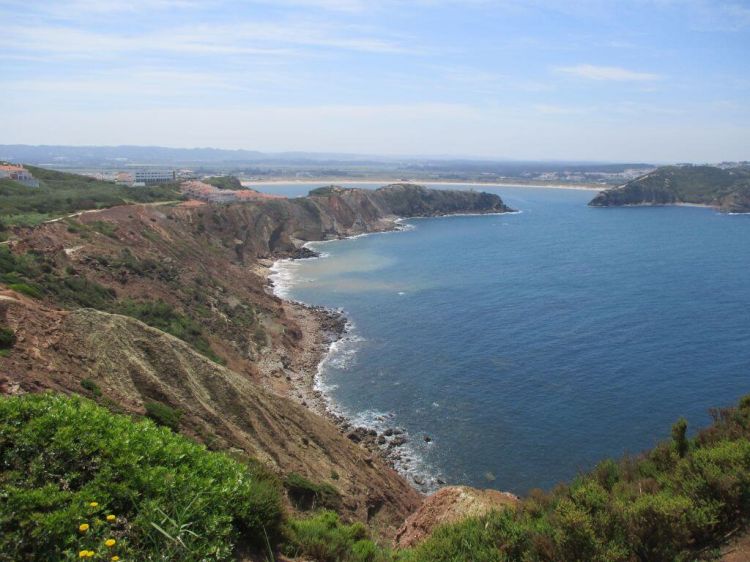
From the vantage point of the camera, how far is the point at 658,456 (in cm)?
1952

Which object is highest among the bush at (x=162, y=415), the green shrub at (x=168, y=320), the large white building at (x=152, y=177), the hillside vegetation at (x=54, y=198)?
the large white building at (x=152, y=177)

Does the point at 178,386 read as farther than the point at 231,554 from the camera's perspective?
Yes

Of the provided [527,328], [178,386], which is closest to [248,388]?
[178,386]

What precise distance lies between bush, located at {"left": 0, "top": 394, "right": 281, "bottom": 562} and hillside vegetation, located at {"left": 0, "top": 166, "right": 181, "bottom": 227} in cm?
4630

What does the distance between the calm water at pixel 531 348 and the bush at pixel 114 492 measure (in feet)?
80.5

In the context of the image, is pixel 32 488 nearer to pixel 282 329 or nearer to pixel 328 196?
pixel 282 329

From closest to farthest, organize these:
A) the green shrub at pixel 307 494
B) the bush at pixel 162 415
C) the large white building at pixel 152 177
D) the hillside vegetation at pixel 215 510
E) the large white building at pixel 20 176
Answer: the hillside vegetation at pixel 215 510
the bush at pixel 162 415
the green shrub at pixel 307 494
the large white building at pixel 20 176
the large white building at pixel 152 177

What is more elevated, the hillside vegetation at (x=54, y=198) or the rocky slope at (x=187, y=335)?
the hillside vegetation at (x=54, y=198)

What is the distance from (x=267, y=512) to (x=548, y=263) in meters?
87.8

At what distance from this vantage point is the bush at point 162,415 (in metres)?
22.1

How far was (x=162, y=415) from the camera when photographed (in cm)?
2227

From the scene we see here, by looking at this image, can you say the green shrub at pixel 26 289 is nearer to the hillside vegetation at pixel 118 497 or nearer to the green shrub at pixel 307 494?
the green shrub at pixel 307 494

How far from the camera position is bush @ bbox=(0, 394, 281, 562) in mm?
9156

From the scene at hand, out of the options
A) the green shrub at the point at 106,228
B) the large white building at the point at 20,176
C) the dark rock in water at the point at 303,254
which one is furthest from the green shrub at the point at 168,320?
the large white building at the point at 20,176
